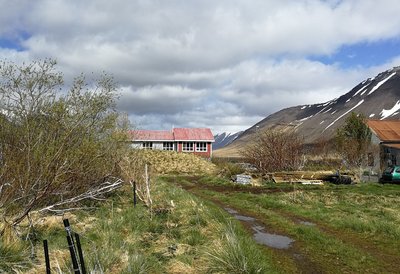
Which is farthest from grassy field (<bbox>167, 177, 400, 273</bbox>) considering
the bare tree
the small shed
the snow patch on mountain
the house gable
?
the snow patch on mountain

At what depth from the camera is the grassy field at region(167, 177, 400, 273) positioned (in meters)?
8.33

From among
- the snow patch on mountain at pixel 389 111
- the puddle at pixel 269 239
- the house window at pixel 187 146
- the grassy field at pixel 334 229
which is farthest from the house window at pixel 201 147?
the snow patch on mountain at pixel 389 111

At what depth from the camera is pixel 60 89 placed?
13750 mm

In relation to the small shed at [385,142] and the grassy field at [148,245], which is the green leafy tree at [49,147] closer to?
the grassy field at [148,245]

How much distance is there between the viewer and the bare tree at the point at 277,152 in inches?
1313

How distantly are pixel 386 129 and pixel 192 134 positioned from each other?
28.6 metres

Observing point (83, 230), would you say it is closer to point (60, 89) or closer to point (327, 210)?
point (60, 89)

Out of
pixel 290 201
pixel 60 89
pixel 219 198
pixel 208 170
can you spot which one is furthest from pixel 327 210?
pixel 208 170

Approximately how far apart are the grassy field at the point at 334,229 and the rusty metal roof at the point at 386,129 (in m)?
32.2

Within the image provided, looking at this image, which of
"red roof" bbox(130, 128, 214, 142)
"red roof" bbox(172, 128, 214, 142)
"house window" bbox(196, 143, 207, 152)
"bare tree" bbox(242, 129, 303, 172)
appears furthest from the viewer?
"house window" bbox(196, 143, 207, 152)

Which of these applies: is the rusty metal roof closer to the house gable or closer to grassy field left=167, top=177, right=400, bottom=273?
the house gable

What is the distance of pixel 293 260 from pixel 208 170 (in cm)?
3447

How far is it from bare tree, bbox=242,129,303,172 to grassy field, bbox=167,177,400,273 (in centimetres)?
1389

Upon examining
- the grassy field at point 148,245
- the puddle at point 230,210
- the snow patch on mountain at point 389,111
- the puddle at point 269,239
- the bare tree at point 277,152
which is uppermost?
the snow patch on mountain at point 389,111
